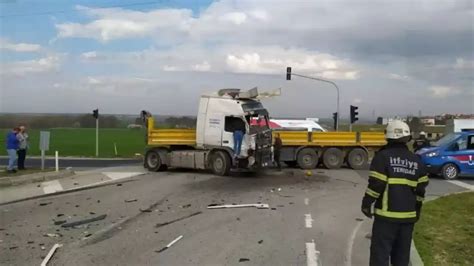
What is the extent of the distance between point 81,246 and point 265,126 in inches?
544

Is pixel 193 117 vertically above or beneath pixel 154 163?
above

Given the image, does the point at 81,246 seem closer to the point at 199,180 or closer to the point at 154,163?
the point at 199,180

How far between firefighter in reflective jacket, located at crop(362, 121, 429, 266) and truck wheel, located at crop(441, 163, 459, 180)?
15.7 m

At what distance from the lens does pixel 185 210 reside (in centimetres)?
1162

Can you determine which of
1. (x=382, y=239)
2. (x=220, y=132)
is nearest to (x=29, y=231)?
(x=382, y=239)

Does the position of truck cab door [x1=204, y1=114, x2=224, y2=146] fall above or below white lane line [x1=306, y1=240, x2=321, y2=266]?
above

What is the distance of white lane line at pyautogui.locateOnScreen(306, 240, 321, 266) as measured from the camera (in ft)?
23.4

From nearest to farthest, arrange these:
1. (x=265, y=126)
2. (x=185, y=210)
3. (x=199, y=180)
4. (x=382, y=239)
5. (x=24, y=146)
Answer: (x=382, y=239)
(x=185, y=210)
(x=199, y=180)
(x=24, y=146)
(x=265, y=126)

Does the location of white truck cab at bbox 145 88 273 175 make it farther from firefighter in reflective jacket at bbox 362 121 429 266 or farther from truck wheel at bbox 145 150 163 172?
firefighter in reflective jacket at bbox 362 121 429 266

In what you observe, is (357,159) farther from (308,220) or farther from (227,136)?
(308,220)

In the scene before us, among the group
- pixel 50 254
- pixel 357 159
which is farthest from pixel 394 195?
pixel 357 159

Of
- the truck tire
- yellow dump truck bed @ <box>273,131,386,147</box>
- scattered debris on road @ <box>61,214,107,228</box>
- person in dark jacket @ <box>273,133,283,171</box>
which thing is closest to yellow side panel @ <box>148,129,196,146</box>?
person in dark jacket @ <box>273,133,283,171</box>

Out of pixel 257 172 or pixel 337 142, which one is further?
pixel 337 142

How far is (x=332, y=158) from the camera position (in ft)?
76.6
